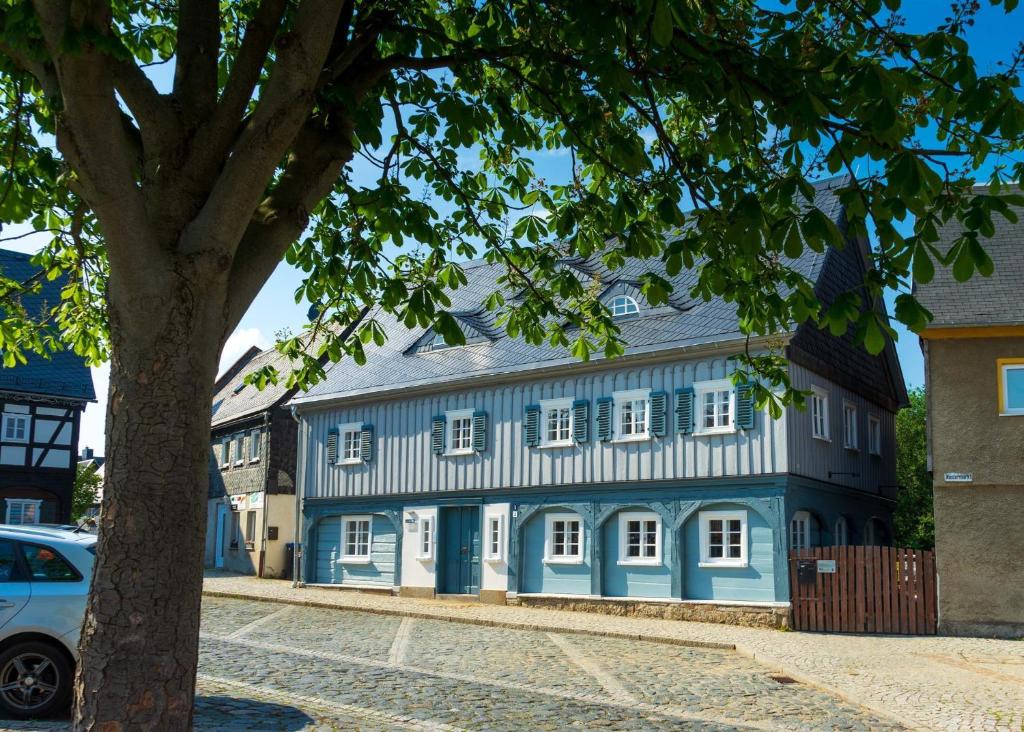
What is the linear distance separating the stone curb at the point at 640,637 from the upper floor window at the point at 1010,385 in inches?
253

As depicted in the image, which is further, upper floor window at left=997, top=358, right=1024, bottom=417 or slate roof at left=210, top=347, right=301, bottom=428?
slate roof at left=210, top=347, right=301, bottom=428

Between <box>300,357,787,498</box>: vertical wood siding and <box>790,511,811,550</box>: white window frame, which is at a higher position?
<box>300,357,787,498</box>: vertical wood siding

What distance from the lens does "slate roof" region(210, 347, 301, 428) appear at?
114ft

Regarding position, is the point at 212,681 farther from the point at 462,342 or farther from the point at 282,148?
the point at 282,148

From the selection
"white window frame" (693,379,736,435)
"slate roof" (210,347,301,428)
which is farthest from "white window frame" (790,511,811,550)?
"slate roof" (210,347,301,428)

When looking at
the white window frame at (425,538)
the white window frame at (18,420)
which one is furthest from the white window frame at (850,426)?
the white window frame at (18,420)

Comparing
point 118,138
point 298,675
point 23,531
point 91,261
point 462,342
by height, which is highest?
point 91,261

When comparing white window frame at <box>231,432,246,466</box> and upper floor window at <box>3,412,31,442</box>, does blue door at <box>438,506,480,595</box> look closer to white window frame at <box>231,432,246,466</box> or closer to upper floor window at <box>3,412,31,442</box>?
white window frame at <box>231,432,246,466</box>

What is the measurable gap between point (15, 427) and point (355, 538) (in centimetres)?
1422

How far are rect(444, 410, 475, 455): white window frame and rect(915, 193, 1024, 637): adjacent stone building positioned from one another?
36.1 ft

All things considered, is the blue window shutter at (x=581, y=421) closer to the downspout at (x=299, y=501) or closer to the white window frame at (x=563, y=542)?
the white window frame at (x=563, y=542)

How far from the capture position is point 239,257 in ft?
16.8

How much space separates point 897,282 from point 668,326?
16709 mm

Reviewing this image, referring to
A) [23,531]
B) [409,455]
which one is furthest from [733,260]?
[409,455]
